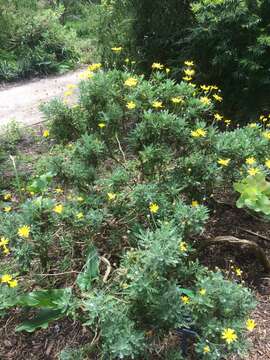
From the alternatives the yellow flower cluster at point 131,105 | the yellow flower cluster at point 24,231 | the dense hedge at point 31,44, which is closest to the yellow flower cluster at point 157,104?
the yellow flower cluster at point 131,105

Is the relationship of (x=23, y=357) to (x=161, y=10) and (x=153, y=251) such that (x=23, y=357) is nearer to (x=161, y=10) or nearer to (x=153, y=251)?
(x=153, y=251)

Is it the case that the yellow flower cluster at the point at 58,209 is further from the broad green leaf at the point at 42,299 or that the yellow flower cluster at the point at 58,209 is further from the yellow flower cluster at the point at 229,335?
the yellow flower cluster at the point at 229,335

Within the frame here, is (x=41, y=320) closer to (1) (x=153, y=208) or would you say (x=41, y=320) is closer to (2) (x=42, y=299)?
(2) (x=42, y=299)

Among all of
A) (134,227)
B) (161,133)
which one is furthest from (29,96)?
(134,227)

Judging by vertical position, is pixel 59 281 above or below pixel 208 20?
below

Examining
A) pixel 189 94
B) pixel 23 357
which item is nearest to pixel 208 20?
pixel 189 94

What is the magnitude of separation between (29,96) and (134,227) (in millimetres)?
4650

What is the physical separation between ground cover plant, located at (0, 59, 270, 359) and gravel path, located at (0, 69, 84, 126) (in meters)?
2.70

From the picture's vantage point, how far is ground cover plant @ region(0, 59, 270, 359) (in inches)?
83.9

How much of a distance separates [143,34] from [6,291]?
145 inches

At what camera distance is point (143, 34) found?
5.24m

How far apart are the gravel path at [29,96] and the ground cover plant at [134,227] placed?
2.70 meters

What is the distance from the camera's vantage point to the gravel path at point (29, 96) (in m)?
5.89

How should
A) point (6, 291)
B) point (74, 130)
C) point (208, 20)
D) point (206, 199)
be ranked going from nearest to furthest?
point (6, 291) < point (206, 199) < point (74, 130) < point (208, 20)
